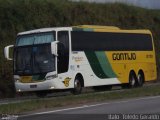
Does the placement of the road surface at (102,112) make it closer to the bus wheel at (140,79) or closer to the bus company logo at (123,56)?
the bus company logo at (123,56)

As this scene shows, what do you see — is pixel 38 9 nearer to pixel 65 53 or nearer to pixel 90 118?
pixel 65 53

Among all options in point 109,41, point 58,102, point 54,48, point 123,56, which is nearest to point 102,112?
point 58,102

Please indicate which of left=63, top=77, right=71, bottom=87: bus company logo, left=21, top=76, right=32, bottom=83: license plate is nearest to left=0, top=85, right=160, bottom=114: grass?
left=63, top=77, right=71, bottom=87: bus company logo

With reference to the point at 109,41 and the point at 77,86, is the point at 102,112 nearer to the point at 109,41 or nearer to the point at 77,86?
the point at 77,86

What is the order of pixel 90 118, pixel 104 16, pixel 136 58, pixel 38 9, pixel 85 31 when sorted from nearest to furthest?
pixel 90 118 < pixel 85 31 < pixel 136 58 < pixel 38 9 < pixel 104 16

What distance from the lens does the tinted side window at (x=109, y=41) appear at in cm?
3388

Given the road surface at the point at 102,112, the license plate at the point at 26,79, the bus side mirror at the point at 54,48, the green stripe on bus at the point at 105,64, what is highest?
the bus side mirror at the point at 54,48

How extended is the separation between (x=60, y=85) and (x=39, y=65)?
55.2 inches

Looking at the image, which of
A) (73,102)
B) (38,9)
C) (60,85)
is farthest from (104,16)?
(73,102)

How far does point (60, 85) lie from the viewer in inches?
1249

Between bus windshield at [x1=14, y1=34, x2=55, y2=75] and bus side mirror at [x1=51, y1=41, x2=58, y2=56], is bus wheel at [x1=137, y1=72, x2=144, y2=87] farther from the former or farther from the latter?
bus side mirror at [x1=51, y1=41, x2=58, y2=56]

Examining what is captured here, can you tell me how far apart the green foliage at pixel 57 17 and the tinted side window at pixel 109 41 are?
5.65 meters

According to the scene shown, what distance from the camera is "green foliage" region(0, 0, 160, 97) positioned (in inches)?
1551

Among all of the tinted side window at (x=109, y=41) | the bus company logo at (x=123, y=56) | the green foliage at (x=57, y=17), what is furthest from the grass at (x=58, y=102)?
the green foliage at (x=57, y=17)
